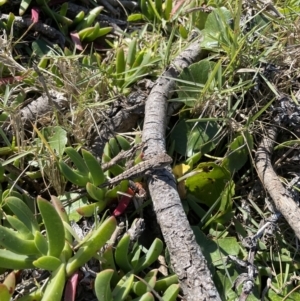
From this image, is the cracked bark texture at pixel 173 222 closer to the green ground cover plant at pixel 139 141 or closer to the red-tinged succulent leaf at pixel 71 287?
the green ground cover plant at pixel 139 141

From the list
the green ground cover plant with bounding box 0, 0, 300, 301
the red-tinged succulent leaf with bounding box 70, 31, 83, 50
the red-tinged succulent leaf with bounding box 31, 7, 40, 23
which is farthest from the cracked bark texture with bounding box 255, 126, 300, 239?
the red-tinged succulent leaf with bounding box 31, 7, 40, 23

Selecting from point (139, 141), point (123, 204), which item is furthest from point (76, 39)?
point (123, 204)

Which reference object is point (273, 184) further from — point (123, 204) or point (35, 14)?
point (35, 14)

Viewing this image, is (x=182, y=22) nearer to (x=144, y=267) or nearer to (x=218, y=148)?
(x=218, y=148)

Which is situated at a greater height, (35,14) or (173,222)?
(35,14)

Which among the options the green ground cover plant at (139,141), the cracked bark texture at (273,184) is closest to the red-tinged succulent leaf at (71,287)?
the green ground cover plant at (139,141)

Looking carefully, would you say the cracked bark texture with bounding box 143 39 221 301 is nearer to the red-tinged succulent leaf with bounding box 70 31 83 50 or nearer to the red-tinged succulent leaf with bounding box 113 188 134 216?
the red-tinged succulent leaf with bounding box 113 188 134 216
